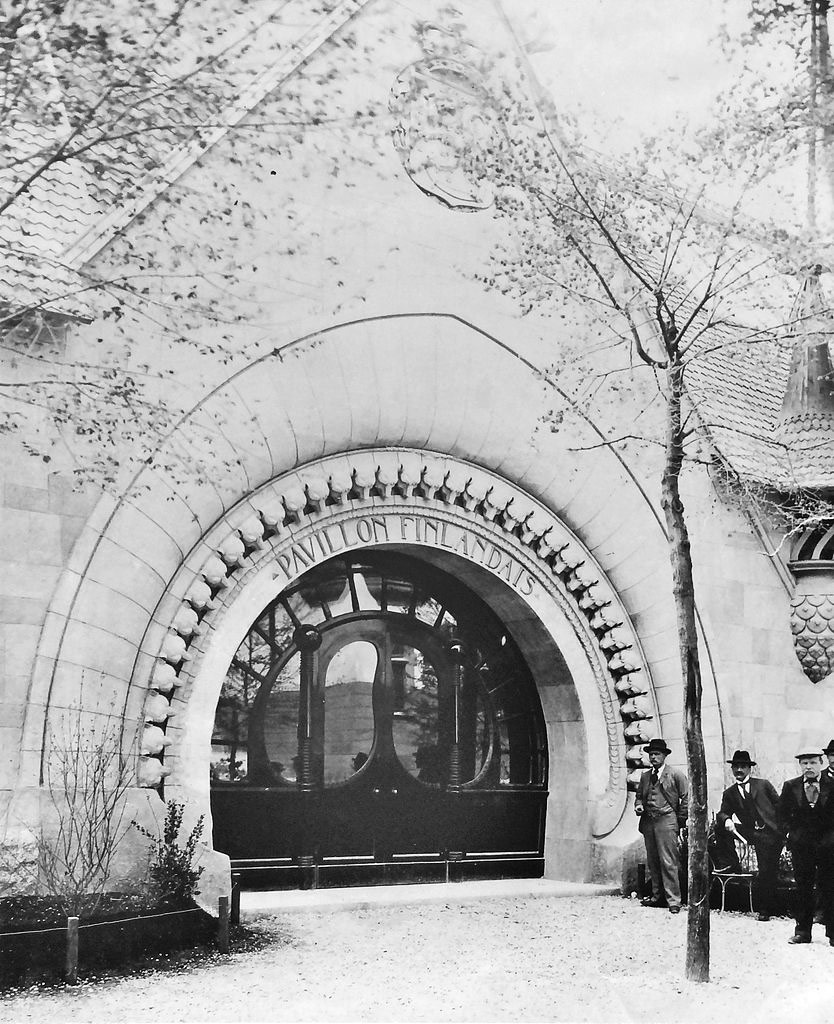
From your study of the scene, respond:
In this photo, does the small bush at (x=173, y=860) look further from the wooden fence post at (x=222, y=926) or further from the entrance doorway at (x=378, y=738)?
the entrance doorway at (x=378, y=738)

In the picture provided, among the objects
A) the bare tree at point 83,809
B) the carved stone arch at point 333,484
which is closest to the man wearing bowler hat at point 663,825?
the carved stone arch at point 333,484

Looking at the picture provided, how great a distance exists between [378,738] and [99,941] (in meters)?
4.86

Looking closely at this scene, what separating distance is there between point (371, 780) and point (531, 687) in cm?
226

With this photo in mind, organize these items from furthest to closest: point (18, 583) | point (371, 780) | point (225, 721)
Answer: point (371, 780)
point (225, 721)
point (18, 583)

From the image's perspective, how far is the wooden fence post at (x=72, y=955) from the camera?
7.84 m

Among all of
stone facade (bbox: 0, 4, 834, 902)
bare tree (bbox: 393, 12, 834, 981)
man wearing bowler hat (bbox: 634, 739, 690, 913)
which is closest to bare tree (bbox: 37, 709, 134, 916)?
stone facade (bbox: 0, 4, 834, 902)

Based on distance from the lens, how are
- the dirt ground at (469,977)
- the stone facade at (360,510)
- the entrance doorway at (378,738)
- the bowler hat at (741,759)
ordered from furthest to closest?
1. the bowler hat at (741,759)
2. the entrance doorway at (378,738)
3. the stone facade at (360,510)
4. the dirt ground at (469,977)

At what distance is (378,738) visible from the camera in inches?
498

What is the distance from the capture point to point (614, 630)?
13.3 meters

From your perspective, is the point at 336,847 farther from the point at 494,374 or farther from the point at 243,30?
the point at 243,30

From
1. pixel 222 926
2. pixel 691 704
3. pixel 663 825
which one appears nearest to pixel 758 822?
pixel 663 825

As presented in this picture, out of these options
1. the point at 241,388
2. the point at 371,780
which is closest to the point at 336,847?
the point at 371,780

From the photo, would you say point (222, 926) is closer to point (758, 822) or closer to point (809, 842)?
point (809, 842)

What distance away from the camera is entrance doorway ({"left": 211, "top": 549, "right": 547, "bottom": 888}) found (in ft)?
38.9
